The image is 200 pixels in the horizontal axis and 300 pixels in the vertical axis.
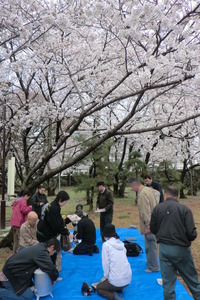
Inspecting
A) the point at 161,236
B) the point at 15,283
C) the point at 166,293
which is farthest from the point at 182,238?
the point at 15,283

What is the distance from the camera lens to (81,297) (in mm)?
3635

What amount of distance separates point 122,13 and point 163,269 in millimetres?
4045

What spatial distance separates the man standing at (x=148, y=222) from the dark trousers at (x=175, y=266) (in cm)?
121

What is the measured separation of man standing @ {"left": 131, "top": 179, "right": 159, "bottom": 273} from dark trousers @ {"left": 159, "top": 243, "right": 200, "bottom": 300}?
1211mm

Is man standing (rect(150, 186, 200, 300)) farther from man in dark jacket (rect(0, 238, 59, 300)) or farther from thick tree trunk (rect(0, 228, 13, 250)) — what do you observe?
thick tree trunk (rect(0, 228, 13, 250))

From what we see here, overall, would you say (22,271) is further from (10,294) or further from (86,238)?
(86,238)

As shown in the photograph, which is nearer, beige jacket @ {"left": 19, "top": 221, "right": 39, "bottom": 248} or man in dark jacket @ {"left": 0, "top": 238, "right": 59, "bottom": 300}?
man in dark jacket @ {"left": 0, "top": 238, "right": 59, "bottom": 300}

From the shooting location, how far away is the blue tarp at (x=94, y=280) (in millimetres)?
3674

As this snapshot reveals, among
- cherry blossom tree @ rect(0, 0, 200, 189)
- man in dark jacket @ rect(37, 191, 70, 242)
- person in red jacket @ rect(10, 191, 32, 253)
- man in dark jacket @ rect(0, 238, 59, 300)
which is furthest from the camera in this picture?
person in red jacket @ rect(10, 191, 32, 253)

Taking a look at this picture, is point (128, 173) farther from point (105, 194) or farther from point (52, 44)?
point (52, 44)

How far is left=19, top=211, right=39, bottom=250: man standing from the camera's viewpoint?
176 inches

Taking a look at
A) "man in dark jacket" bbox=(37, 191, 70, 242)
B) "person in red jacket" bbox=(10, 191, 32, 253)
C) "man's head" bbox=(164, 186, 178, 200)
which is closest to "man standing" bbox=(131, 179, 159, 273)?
"man's head" bbox=(164, 186, 178, 200)

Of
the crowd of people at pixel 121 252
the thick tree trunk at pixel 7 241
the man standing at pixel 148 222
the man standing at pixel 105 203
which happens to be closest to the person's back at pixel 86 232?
the man standing at pixel 105 203

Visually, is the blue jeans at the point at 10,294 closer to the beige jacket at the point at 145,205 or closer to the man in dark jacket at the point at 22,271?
the man in dark jacket at the point at 22,271
